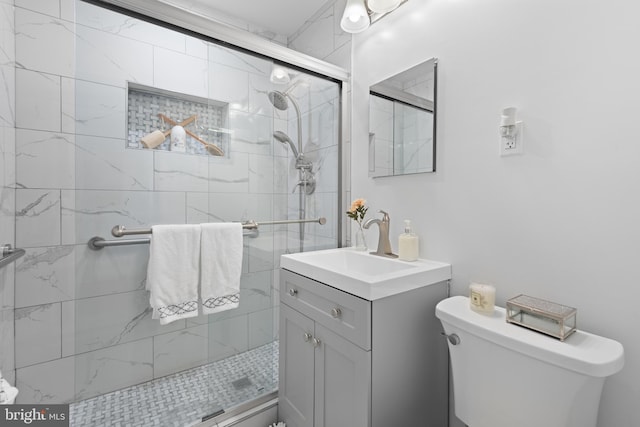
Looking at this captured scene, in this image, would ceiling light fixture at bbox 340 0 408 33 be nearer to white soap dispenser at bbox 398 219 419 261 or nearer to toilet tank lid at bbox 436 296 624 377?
white soap dispenser at bbox 398 219 419 261

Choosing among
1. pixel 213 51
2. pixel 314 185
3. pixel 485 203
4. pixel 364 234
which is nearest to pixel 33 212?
pixel 213 51

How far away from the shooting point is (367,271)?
1.42 meters

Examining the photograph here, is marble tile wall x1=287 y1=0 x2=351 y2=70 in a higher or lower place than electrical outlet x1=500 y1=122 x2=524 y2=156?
higher

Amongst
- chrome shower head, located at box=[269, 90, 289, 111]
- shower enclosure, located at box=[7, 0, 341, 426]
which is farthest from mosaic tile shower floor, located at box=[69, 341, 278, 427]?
chrome shower head, located at box=[269, 90, 289, 111]

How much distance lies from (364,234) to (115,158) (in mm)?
→ 1363

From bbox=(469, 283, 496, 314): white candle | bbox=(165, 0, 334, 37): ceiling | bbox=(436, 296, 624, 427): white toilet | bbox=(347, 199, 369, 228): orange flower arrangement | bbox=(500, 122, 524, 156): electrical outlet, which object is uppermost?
bbox=(165, 0, 334, 37): ceiling

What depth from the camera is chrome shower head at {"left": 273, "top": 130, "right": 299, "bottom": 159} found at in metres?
1.50

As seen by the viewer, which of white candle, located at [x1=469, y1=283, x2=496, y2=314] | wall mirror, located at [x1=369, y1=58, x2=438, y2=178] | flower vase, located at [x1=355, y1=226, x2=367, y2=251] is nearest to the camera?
white candle, located at [x1=469, y1=283, x2=496, y2=314]

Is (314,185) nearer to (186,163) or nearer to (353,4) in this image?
(186,163)

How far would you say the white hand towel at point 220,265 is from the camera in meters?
1.33

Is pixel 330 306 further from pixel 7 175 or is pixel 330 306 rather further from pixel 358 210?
pixel 7 175

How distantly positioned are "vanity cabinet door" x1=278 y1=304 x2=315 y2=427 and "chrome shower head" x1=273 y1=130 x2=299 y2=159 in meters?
0.83
